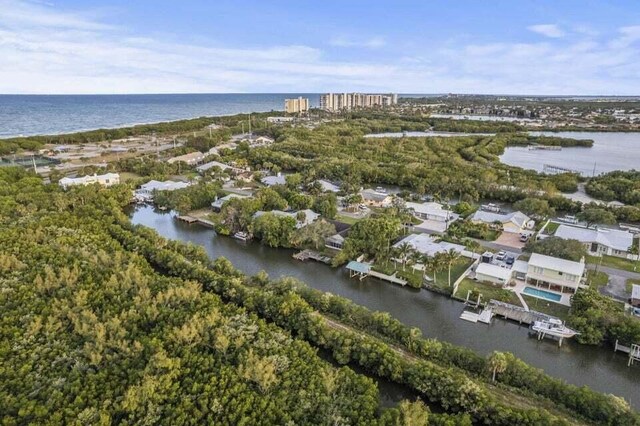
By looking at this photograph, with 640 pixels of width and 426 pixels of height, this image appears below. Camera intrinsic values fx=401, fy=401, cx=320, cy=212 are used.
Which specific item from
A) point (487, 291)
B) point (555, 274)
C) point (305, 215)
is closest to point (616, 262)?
point (555, 274)

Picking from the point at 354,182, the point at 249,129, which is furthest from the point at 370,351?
the point at 249,129

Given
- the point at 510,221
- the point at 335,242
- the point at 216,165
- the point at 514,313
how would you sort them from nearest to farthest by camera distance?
the point at 514,313
the point at 335,242
the point at 510,221
the point at 216,165

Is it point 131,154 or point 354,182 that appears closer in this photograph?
point 354,182

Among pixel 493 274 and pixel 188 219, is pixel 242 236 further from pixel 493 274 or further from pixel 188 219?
pixel 493 274

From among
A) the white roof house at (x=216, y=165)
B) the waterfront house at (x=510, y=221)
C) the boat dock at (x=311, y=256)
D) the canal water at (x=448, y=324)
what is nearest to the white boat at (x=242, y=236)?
the canal water at (x=448, y=324)

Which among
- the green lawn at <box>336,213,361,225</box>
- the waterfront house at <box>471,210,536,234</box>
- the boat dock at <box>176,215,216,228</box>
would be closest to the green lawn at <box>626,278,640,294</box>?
the waterfront house at <box>471,210,536,234</box>

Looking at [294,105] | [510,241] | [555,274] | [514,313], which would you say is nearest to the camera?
[514,313]

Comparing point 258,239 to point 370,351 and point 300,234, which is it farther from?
point 370,351
